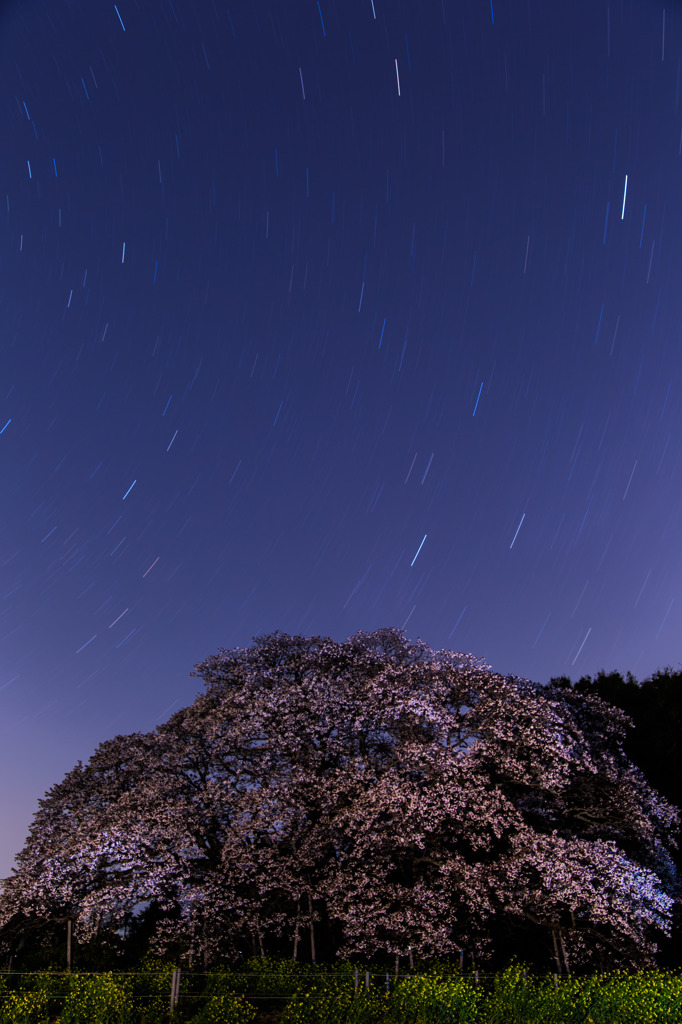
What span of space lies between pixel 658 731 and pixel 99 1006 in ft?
105

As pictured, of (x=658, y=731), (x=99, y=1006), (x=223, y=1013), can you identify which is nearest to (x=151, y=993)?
(x=99, y=1006)

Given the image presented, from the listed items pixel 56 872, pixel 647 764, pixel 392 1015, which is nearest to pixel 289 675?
pixel 56 872

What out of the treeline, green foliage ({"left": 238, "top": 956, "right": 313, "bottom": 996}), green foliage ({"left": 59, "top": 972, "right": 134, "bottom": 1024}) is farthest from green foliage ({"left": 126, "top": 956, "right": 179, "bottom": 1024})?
the treeline

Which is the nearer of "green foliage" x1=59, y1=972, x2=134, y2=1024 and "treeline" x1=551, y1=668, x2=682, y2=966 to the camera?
"green foliage" x1=59, y1=972, x2=134, y2=1024

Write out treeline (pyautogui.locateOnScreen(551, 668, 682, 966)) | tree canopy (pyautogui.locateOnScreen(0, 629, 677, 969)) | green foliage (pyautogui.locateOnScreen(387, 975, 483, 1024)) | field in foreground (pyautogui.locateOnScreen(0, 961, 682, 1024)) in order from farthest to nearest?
treeline (pyautogui.locateOnScreen(551, 668, 682, 966)) → tree canopy (pyautogui.locateOnScreen(0, 629, 677, 969)) → green foliage (pyautogui.locateOnScreen(387, 975, 483, 1024)) → field in foreground (pyautogui.locateOnScreen(0, 961, 682, 1024))

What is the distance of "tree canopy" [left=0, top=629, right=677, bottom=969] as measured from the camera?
835 inches

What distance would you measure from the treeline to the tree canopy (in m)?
11.6

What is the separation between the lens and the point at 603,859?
20641mm

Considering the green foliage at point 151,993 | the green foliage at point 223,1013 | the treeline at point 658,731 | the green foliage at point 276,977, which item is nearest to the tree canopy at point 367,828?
the green foliage at point 276,977

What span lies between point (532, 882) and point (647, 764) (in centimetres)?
1878

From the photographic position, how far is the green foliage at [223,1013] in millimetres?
15578

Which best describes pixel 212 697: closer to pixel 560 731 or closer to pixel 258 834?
pixel 258 834

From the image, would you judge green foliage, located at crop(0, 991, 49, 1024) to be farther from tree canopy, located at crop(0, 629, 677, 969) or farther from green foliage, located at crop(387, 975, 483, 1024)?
green foliage, located at crop(387, 975, 483, 1024)

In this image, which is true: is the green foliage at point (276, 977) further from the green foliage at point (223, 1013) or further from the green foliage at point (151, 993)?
the green foliage at point (151, 993)
